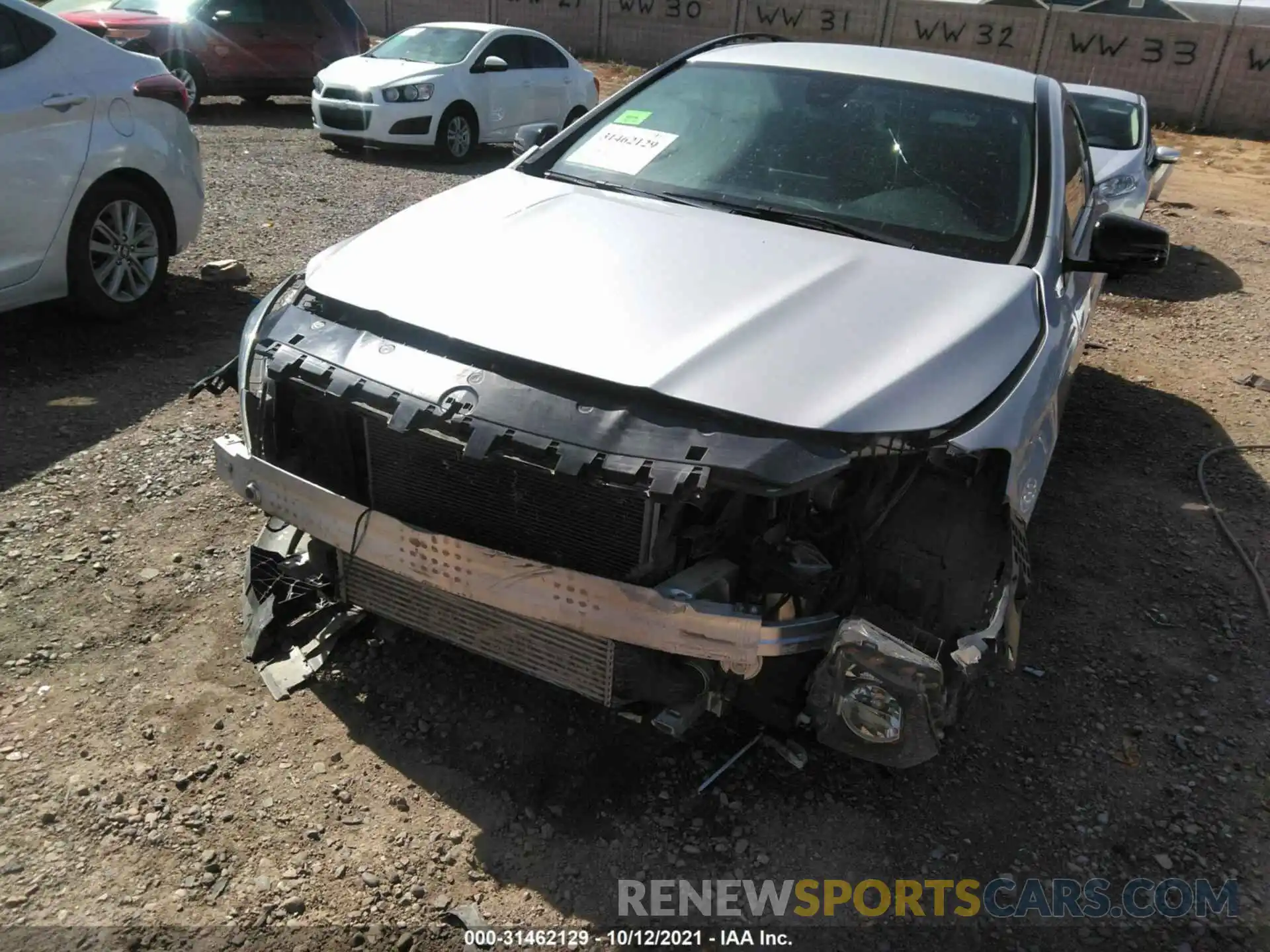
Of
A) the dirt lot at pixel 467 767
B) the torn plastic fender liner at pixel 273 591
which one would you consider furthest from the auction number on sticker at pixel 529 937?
the torn plastic fender liner at pixel 273 591

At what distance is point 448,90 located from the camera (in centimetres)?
1094

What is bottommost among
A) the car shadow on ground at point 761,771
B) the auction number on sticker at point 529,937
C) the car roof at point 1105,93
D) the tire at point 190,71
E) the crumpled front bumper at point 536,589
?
the tire at point 190,71

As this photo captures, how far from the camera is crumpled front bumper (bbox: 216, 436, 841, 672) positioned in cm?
233

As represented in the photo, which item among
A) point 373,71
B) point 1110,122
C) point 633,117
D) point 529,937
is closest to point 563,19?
point 373,71

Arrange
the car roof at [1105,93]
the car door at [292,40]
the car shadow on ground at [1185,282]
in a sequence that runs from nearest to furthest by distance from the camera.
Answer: the car shadow on ground at [1185,282], the car roof at [1105,93], the car door at [292,40]

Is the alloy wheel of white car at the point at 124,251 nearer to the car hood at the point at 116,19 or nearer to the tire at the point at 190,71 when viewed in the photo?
the car hood at the point at 116,19

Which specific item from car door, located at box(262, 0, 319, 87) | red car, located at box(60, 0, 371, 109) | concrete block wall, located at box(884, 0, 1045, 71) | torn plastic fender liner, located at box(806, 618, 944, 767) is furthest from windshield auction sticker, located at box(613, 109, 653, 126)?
concrete block wall, located at box(884, 0, 1045, 71)

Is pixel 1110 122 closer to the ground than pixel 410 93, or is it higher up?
higher up

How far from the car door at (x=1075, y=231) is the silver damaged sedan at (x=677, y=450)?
7.4 inches

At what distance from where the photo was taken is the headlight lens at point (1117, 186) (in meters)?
7.85

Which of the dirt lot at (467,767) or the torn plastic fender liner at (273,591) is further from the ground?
the torn plastic fender liner at (273,591)

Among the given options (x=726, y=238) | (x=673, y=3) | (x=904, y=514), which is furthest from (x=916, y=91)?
(x=673, y=3)

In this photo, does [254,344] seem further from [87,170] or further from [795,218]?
[87,170]

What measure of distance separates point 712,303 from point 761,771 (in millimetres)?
1291
